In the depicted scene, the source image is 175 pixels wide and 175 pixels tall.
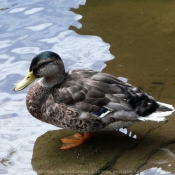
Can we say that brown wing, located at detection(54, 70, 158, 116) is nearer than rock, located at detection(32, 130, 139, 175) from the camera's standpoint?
No

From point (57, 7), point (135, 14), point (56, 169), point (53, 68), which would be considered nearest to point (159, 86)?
point (53, 68)

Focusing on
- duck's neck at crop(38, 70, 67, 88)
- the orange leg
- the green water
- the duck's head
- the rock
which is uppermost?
the duck's head

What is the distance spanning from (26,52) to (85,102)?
7.16 ft

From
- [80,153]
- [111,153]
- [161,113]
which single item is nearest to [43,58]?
[80,153]

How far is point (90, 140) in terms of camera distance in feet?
16.6

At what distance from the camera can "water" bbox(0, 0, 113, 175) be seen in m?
4.93

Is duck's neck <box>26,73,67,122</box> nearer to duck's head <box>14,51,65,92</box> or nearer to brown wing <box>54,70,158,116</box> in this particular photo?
duck's head <box>14,51,65,92</box>

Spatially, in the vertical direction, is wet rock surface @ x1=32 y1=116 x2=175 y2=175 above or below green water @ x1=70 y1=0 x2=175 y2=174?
below

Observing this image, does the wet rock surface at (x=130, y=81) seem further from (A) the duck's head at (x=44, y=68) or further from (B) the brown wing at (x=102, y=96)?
(A) the duck's head at (x=44, y=68)

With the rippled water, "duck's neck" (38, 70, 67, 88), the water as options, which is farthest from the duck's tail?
the water

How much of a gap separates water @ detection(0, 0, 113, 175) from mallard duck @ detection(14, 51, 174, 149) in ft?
1.17

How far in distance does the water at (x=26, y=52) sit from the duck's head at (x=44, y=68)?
1.69 feet

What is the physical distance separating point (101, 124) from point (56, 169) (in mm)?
584

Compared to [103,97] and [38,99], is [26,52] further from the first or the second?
[103,97]
